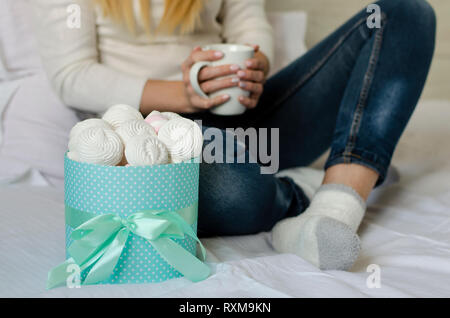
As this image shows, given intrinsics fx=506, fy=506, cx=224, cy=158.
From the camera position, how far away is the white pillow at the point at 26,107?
3.57 ft

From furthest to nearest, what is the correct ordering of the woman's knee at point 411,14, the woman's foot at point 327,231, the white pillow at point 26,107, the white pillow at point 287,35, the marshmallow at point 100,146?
the white pillow at point 287,35, the white pillow at point 26,107, the woman's knee at point 411,14, the woman's foot at point 327,231, the marshmallow at point 100,146

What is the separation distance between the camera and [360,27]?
97cm

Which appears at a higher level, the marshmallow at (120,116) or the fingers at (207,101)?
the marshmallow at (120,116)

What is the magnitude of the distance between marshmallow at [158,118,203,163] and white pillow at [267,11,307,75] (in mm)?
863

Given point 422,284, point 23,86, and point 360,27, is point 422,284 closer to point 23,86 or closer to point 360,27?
point 360,27

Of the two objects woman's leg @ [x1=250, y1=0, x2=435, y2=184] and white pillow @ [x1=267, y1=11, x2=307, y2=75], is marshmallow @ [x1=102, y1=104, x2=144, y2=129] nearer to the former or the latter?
woman's leg @ [x1=250, y1=0, x2=435, y2=184]

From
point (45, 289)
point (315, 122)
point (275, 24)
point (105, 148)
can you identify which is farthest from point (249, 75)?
point (275, 24)

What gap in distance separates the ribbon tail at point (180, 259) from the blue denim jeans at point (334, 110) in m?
0.19

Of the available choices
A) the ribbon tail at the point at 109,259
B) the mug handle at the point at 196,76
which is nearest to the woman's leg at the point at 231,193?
the mug handle at the point at 196,76

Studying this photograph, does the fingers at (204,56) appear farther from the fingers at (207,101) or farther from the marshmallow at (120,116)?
the marshmallow at (120,116)

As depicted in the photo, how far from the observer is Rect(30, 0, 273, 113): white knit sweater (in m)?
0.97

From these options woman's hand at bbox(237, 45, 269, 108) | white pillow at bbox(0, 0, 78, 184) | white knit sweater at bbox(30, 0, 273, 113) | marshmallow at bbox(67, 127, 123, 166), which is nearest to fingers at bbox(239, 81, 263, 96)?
woman's hand at bbox(237, 45, 269, 108)

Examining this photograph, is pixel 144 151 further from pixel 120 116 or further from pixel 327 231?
pixel 327 231
